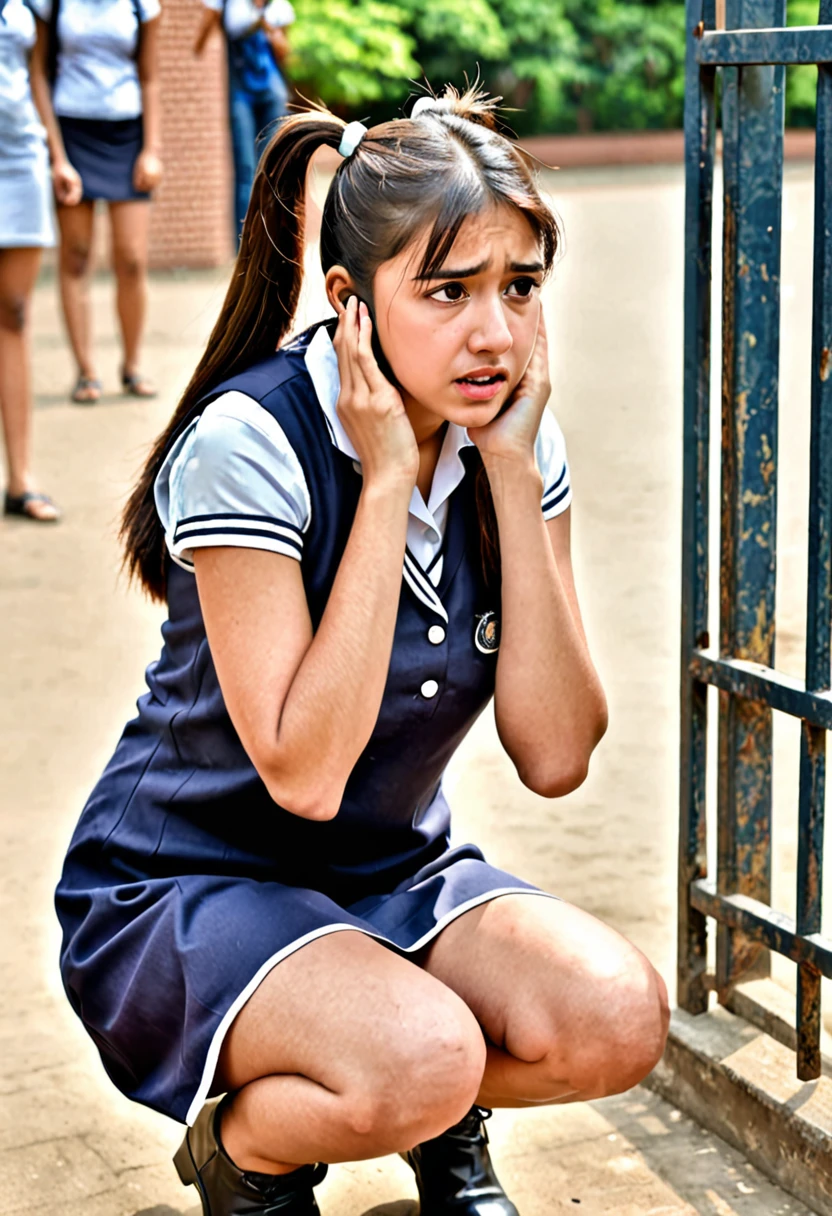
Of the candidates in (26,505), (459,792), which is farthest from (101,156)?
(459,792)

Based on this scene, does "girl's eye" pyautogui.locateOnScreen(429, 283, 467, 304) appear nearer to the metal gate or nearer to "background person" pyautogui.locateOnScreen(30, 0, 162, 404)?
the metal gate

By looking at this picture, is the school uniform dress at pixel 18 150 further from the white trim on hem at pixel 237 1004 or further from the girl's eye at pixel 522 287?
the white trim on hem at pixel 237 1004

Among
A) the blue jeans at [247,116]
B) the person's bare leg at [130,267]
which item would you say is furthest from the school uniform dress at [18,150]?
the blue jeans at [247,116]

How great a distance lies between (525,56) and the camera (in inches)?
920

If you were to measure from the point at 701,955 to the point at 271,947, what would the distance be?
89cm

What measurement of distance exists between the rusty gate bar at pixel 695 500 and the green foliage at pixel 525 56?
61.2 ft

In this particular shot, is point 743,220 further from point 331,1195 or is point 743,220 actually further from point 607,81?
point 607,81

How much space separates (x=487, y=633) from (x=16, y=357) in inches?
139

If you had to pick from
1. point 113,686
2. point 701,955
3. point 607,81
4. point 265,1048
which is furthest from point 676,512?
point 607,81

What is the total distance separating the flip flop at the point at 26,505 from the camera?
5.60 metres

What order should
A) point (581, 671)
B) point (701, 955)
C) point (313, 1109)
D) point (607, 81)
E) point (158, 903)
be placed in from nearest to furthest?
point (313, 1109), point (158, 903), point (581, 671), point (701, 955), point (607, 81)

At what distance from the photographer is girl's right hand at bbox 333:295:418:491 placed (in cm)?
201

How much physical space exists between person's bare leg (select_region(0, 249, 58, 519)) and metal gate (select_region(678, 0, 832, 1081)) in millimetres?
3251

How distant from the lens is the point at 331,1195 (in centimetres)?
234
